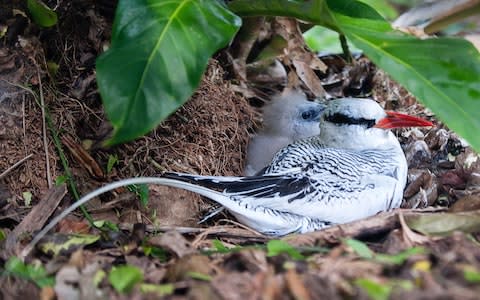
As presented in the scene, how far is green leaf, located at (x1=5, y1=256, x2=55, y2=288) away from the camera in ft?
9.98

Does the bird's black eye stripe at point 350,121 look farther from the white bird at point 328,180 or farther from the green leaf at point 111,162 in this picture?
the green leaf at point 111,162

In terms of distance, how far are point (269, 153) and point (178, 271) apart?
1.95 meters

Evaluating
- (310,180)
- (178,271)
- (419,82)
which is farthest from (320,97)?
(178,271)

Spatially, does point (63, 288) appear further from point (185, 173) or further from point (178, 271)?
point (185, 173)

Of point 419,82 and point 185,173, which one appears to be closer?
point 419,82

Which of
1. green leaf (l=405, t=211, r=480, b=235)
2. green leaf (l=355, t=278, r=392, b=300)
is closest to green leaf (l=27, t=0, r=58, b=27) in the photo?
green leaf (l=405, t=211, r=480, b=235)

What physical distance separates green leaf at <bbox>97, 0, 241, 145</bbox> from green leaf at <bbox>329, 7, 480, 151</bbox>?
68 centimetres

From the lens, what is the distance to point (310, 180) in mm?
4219

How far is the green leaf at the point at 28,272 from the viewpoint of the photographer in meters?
3.04

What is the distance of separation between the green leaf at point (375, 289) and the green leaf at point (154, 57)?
1.11 meters

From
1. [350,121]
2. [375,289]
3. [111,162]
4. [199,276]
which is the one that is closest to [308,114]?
[350,121]

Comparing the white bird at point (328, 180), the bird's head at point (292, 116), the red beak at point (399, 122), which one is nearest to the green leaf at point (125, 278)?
the white bird at point (328, 180)

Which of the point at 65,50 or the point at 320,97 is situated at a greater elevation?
the point at 65,50

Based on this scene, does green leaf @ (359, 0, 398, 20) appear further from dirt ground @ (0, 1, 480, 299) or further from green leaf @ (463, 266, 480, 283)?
green leaf @ (463, 266, 480, 283)
